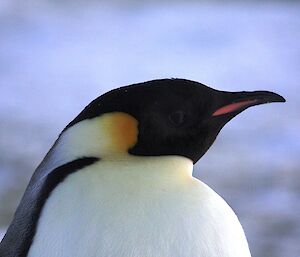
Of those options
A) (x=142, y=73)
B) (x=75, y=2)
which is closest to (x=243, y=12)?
(x=75, y=2)

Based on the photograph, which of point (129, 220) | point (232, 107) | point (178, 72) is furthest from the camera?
point (178, 72)

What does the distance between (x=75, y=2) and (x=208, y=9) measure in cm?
96

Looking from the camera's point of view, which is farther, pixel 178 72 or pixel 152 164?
pixel 178 72

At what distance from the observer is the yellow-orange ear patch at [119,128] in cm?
125

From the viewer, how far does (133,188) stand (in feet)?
4.07

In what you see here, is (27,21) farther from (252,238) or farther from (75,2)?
(252,238)

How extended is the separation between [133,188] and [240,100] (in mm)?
214

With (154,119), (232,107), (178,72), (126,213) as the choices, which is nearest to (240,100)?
(232,107)

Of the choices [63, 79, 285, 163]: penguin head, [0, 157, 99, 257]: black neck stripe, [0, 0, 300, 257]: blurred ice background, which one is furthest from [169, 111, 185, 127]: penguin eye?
[0, 0, 300, 257]: blurred ice background

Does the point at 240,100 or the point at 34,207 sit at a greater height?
the point at 240,100

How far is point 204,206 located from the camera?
124 cm

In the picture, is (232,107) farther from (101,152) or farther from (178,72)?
(178,72)

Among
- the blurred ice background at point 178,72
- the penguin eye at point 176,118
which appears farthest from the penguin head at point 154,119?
the blurred ice background at point 178,72

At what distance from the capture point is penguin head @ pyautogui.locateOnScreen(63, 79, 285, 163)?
1258 mm
